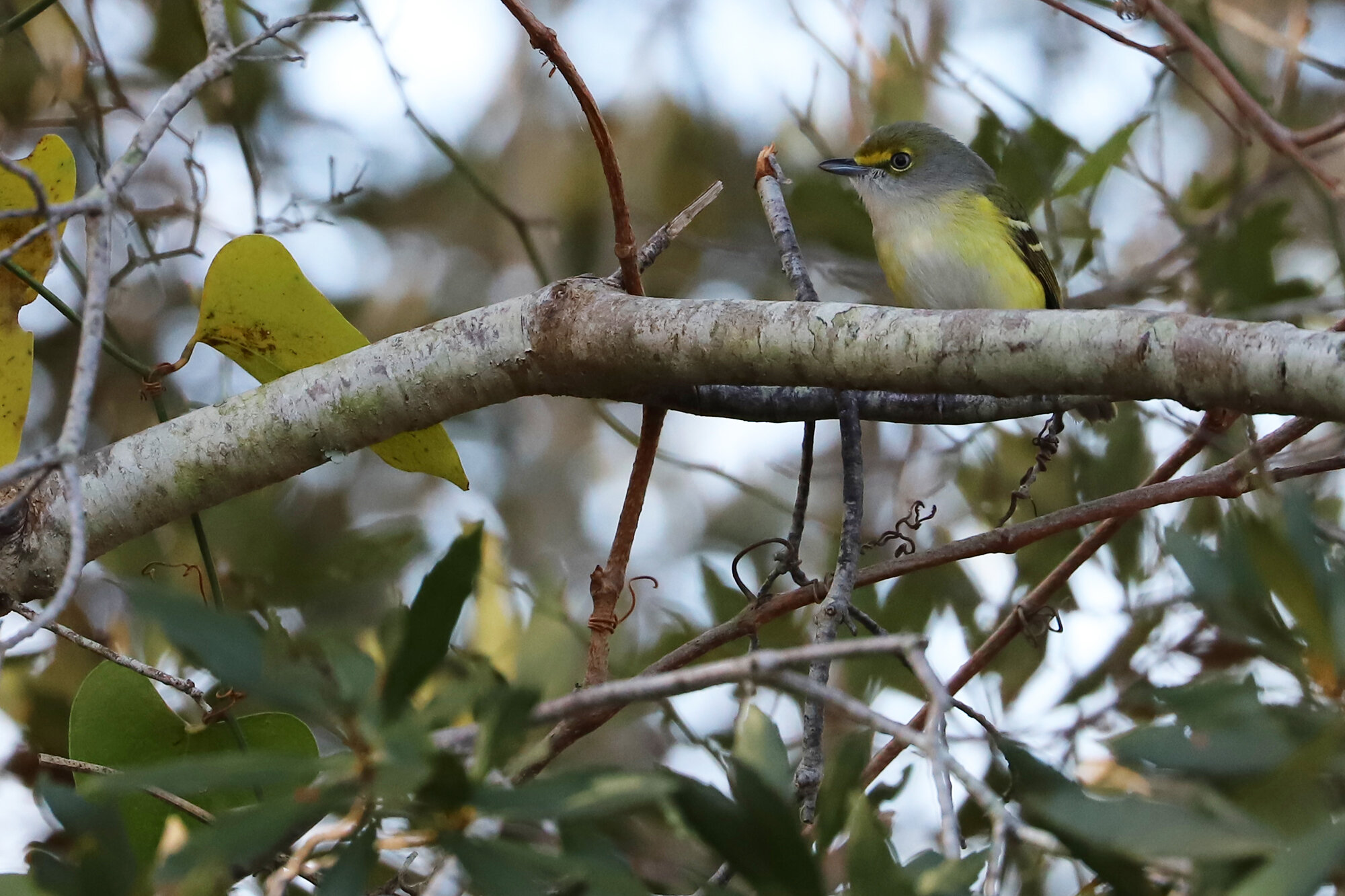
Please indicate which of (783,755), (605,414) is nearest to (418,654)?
(783,755)

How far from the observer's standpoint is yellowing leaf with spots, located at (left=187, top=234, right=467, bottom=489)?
54.1 inches

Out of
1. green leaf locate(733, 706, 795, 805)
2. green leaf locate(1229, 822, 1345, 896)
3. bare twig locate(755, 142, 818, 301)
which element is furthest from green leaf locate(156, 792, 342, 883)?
bare twig locate(755, 142, 818, 301)

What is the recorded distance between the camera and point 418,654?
0.77m

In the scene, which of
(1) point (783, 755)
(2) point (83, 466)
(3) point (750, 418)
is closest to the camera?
(1) point (783, 755)

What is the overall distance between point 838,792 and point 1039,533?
58 cm

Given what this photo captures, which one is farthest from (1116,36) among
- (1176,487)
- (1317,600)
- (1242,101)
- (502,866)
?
(502,866)

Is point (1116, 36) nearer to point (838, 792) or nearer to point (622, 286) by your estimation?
point (622, 286)

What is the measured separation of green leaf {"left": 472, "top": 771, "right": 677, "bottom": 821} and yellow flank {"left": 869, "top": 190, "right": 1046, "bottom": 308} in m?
2.25

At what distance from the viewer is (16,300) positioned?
4.58 ft

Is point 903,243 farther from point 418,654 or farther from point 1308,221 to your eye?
point 418,654

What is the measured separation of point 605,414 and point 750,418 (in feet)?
3.40

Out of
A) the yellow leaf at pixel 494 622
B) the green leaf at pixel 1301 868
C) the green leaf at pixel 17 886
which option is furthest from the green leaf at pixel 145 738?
the green leaf at pixel 1301 868

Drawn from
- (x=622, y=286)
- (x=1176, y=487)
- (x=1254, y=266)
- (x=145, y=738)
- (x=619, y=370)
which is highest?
(x=1254, y=266)

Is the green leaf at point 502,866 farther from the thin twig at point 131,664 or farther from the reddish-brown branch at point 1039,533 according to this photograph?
the thin twig at point 131,664
